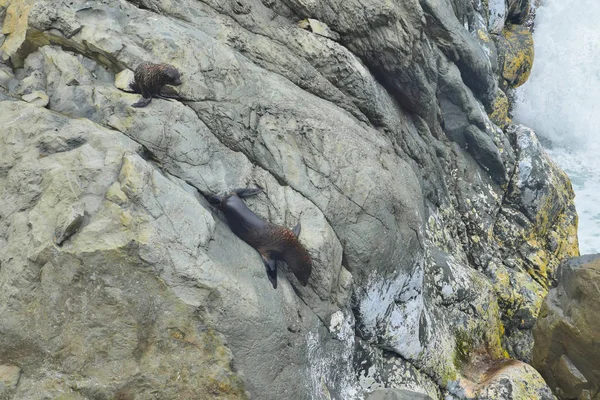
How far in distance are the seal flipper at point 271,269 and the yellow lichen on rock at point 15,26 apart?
12.5 ft

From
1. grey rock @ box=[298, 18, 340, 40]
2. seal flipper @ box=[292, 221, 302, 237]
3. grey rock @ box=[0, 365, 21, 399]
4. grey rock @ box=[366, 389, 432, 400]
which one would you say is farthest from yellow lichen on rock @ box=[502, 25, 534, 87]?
grey rock @ box=[0, 365, 21, 399]

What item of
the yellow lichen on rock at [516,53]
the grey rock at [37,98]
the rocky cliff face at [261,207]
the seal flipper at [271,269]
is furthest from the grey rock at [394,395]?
the yellow lichen on rock at [516,53]

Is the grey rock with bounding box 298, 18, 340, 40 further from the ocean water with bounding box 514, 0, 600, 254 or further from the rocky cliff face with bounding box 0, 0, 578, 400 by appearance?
the ocean water with bounding box 514, 0, 600, 254

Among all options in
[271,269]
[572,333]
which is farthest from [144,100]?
[572,333]

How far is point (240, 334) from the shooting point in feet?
14.8

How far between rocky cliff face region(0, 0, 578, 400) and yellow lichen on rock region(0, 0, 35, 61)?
42 millimetres

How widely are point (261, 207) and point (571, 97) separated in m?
15.9

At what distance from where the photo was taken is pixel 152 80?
17.9ft

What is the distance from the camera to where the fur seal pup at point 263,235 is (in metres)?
5.20

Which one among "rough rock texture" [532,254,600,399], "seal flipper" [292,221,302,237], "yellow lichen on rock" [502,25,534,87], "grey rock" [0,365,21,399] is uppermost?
"yellow lichen on rock" [502,25,534,87]

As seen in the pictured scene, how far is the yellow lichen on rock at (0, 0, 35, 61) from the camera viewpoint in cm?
586

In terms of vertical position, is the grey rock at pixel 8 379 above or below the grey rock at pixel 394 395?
below

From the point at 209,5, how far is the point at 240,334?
14.7ft

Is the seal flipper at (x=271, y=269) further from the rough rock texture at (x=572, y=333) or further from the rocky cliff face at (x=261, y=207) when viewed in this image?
the rough rock texture at (x=572, y=333)
